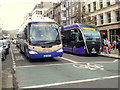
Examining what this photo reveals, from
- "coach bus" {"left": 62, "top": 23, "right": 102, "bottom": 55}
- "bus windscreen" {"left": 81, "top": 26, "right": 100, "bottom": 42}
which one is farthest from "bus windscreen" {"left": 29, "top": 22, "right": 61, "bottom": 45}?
"bus windscreen" {"left": 81, "top": 26, "right": 100, "bottom": 42}

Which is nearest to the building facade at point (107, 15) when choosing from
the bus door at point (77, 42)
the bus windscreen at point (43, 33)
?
the bus door at point (77, 42)

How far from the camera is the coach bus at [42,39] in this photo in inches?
482

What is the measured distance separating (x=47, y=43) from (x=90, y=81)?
242 inches

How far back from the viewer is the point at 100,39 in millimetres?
17484

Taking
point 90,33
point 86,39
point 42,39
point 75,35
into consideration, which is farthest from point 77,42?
point 42,39

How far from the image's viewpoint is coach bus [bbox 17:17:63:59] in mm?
12250

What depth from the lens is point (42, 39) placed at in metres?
12.5

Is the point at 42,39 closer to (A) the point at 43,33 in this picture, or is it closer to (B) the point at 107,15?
(A) the point at 43,33

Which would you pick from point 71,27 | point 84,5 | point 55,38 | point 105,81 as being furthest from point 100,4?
point 105,81

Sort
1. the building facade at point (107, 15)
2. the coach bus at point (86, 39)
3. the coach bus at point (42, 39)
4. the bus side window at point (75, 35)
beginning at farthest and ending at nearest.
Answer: the building facade at point (107, 15), the bus side window at point (75, 35), the coach bus at point (86, 39), the coach bus at point (42, 39)

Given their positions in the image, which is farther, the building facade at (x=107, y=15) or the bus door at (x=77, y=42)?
the building facade at (x=107, y=15)

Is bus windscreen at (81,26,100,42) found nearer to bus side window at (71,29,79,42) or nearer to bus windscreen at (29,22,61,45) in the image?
bus side window at (71,29,79,42)

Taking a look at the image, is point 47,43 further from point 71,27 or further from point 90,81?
point 71,27

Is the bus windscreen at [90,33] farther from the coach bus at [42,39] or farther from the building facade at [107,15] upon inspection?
the building facade at [107,15]
